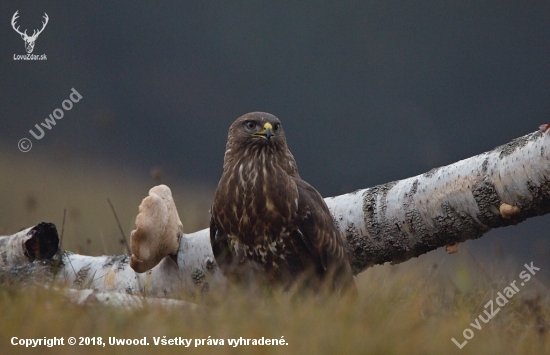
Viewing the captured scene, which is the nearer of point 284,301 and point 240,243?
point 284,301

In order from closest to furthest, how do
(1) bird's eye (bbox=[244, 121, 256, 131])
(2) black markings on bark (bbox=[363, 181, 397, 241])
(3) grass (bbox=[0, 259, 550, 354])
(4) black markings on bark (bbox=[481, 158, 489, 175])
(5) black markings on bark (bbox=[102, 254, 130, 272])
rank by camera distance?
(3) grass (bbox=[0, 259, 550, 354]) < (4) black markings on bark (bbox=[481, 158, 489, 175]) < (2) black markings on bark (bbox=[363, 181, 397, 241]) < (1) bird's eye (bbox=[244, 121, 256, 131]) < (5) black markings on bark (bbox=[102, 254, 130, 272])

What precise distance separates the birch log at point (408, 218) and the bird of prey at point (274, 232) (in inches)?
11.7

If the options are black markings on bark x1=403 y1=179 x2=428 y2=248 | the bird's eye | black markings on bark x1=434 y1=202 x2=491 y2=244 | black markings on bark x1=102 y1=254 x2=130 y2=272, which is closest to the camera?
black markings on bark x1=434 y1=202 x2=491 y2=244

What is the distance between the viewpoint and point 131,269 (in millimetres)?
5039

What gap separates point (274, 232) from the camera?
4.43m

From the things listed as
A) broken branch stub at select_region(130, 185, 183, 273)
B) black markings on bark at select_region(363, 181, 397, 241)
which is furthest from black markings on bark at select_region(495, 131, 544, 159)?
broken branch stub at select_region(130, 185, 183, 273)

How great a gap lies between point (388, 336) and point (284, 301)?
2.42 feet

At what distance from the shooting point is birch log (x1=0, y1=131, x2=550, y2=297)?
4.16m

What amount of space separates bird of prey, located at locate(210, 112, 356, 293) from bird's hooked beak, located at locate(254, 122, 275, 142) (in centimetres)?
1

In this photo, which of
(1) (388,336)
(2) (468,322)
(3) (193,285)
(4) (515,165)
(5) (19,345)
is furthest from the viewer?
(3) (193,285)

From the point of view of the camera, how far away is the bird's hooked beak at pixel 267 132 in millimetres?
4645

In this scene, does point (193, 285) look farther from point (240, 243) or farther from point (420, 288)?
point (420, 288)

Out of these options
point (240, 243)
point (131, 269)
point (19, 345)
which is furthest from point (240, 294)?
point (131, 269)

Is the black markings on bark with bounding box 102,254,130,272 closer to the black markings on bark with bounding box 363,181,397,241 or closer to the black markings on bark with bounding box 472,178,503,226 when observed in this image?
the black markings on bark with bounding box 363,181,397,241
